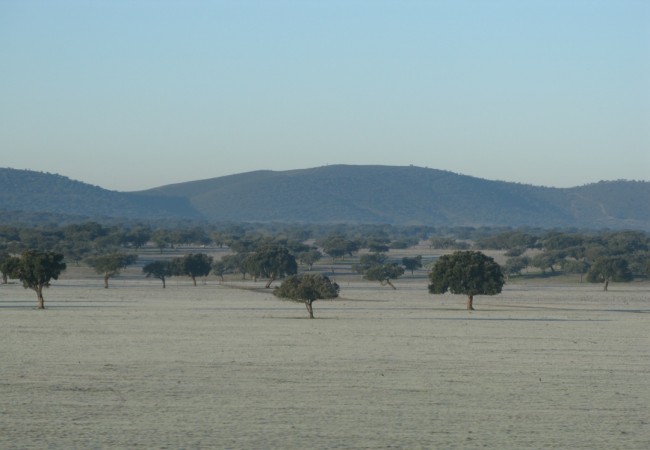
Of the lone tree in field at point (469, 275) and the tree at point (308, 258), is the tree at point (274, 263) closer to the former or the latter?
the tree at point (308, 258)

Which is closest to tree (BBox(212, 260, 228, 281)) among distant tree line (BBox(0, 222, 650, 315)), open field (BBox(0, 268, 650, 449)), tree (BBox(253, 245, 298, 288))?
distant tree line (BBox(0, 222, 650, 315))

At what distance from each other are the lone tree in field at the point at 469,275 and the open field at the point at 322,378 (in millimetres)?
1394

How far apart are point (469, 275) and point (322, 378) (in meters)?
26.0

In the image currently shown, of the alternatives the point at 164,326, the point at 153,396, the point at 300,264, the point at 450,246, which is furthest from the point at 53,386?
the point at 450,246

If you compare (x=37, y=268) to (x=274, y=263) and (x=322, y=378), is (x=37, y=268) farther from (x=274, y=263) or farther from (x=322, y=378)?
(x=274, y=263)

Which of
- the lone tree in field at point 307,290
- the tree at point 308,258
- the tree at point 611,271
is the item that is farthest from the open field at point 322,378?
the tree at point 308,258

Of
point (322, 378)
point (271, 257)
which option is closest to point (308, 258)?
point (271, 257)

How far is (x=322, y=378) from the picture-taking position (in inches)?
1192

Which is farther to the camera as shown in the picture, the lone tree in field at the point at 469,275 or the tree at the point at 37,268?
the lone tree in field at the point at 469,275

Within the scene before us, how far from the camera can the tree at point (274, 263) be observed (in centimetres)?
8125

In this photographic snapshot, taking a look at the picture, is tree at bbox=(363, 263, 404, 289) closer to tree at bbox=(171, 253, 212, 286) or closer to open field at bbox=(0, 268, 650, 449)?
tree at bbox=(171, 253, 212, 286)

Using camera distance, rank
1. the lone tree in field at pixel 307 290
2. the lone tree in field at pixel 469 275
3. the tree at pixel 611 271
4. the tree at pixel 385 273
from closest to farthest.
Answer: the lone tree in field at pixel 307 290
the lone tree in field at pixel 469 275
the tree at pixel 611 271
the tree at pixel 385 273

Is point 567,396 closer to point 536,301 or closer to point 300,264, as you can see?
point 536,301

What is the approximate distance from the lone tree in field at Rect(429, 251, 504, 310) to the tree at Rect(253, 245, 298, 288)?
26327 millimetres
